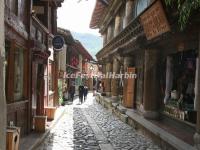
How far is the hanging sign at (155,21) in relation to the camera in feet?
40.3

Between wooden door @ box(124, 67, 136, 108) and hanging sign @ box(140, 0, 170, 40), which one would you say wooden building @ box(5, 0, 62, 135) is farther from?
wooden door @ box(124, 67, 136, 108)

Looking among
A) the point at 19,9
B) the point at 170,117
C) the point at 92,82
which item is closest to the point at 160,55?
the point at 170,117

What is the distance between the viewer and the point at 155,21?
512 inches

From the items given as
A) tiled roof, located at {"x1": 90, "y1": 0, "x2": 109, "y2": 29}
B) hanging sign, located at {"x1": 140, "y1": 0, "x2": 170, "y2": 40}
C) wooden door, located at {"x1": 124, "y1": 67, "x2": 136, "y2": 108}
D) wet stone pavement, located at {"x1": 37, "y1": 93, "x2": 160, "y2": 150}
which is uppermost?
tiled roof, located at {"x1": 90, "y1": 0, "x2": 109, "y2": 29}

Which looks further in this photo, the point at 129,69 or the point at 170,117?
the point at 129,69

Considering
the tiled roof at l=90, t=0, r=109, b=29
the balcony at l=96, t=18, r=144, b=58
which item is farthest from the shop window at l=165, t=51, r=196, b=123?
the tiled roof at l=90, t=0, r=109, b=29

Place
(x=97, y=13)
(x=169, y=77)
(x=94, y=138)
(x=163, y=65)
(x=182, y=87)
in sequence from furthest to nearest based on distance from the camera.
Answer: (x=97, y=13)
(x=163, y=65)
(x=169, y=77)
(x=94, y=138)
(x=182, y=87)

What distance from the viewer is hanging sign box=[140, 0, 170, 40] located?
12.3 m

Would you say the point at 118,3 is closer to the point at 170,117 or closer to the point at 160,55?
the point at 160,55

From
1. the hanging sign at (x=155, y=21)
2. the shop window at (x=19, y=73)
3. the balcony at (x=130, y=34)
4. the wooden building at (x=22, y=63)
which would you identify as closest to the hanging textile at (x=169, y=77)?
the hanging sign at (x=155, y=21)

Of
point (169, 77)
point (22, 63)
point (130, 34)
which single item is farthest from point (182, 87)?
point (130, 34)

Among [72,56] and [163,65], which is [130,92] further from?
[72,56]

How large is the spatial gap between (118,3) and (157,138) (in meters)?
15.4

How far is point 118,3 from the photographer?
89.8ft
